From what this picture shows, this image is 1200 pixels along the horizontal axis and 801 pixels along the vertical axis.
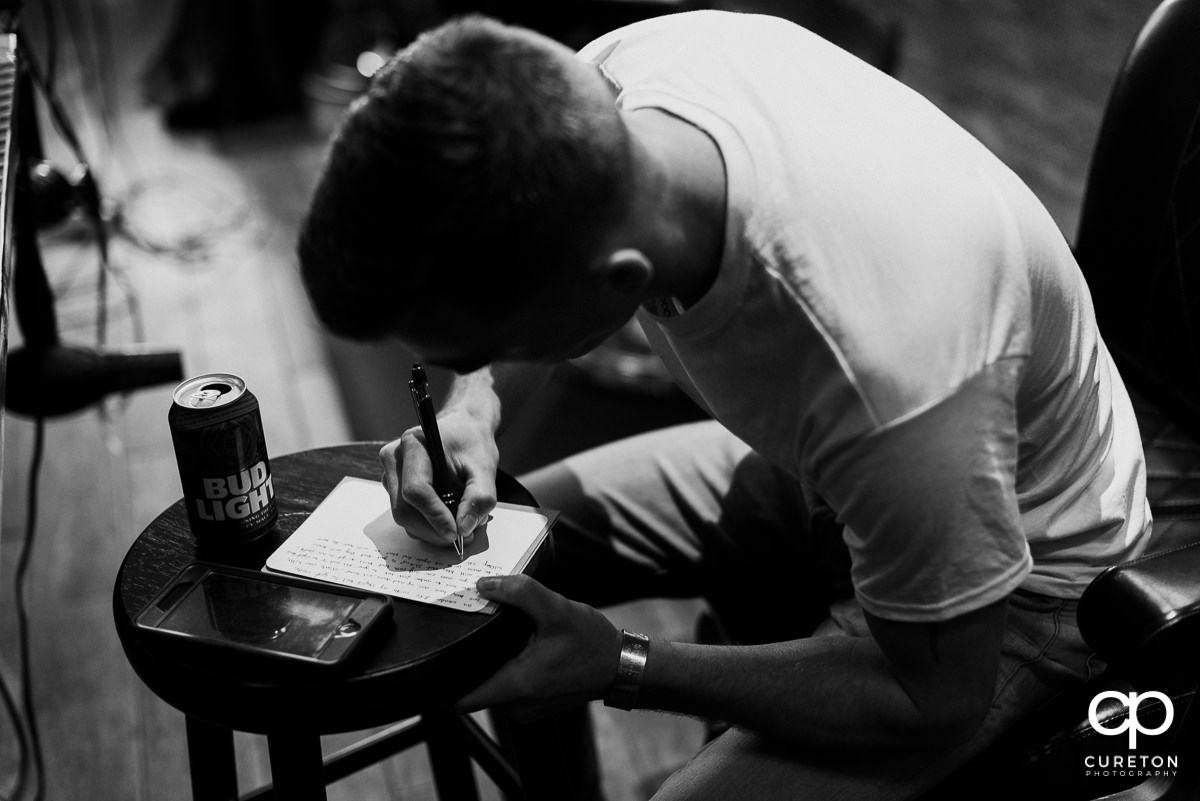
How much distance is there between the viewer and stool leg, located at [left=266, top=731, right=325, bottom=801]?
882 mm

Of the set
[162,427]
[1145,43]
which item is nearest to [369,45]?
[162,427]

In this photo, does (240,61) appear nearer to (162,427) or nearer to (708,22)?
(162,427)

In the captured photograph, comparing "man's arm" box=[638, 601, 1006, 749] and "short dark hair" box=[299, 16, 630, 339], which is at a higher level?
"short dark hair" box=[299, 16, 630, 339]

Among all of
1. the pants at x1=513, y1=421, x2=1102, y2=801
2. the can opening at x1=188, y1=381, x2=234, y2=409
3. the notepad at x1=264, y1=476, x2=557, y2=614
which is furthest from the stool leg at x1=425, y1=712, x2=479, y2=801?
the can opening at x1=188, y1=381, x2=234, y2=409

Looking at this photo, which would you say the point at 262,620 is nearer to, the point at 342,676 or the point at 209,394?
the point at 342,676

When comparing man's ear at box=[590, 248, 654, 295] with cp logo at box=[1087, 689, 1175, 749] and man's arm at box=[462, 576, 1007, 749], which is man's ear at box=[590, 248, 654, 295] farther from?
cp logo at box=[1087, 689, 1175, 749]

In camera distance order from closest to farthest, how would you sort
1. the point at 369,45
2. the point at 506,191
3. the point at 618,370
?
the point at 506,191
the point at 618,370
the point at 369,45

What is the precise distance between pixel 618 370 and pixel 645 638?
138 cm

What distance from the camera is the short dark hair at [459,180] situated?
0.74m

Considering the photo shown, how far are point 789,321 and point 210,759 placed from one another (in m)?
0.67

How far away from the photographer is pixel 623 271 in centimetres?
80

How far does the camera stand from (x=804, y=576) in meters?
1.22

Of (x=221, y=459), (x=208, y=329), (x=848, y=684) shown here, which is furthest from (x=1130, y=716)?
(x=208, y=329)

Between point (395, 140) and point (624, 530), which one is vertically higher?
point (395, 140)
